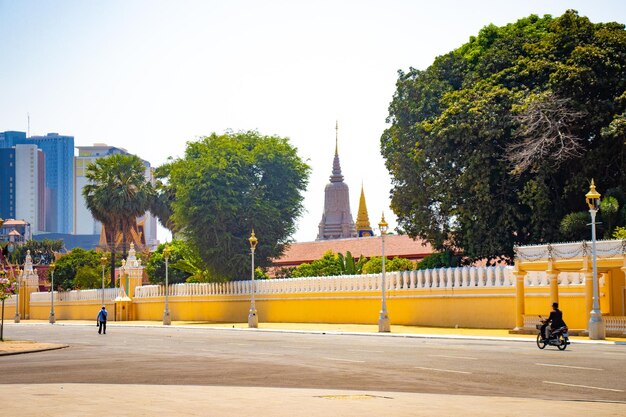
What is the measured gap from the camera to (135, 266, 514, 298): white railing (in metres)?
45.0

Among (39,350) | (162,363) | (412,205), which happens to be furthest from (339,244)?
(162,363)

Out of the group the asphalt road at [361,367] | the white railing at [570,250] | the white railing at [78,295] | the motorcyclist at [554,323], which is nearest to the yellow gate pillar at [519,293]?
the white railing at [570,250]

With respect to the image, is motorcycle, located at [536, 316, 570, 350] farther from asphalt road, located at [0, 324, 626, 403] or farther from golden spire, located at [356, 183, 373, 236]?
golden spire, located at [356, 183, 373, 236]

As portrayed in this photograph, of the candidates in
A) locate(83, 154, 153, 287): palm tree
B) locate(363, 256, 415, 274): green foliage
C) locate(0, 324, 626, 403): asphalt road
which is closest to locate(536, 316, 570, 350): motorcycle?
locate(0, 324, 626, 403): asphalt road

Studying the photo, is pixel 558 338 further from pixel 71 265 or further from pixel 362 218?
pixel 362 218

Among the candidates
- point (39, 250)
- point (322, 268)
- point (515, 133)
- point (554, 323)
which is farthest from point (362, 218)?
point (554, 323)

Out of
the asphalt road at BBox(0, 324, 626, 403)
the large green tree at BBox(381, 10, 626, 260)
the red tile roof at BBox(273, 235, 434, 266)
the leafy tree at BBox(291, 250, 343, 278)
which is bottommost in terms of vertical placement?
the asphalt road at BBox(0, 324, 626, 403)

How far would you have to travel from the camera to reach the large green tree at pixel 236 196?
64812 millimetres

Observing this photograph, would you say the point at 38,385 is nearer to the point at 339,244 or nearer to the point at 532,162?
the point at 532,162

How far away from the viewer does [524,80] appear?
48656 mm

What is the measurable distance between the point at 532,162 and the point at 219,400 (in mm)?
32706

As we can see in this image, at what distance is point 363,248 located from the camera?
342ft

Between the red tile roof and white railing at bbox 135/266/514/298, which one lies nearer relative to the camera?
white railing at bbox 135/266/514/298

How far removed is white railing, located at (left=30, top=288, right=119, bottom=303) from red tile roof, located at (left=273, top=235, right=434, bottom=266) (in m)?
17.4
